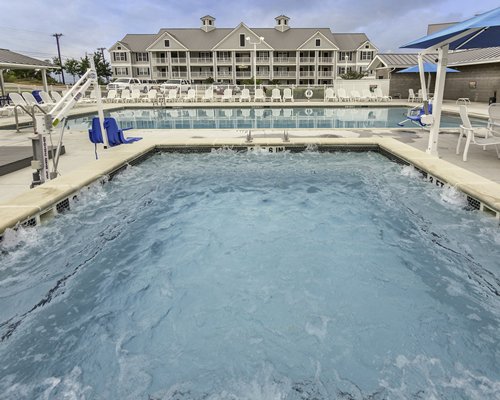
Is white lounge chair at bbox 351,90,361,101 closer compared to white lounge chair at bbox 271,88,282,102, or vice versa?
white lounge chair at bbox 271,88,282,102

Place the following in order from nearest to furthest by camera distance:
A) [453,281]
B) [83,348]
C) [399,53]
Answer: [83,348]
[453,281]
[399,53]

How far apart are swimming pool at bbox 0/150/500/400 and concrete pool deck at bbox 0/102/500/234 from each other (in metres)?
0.30

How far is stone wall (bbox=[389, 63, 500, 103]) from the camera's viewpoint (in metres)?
21.5

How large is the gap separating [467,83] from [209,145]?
22.0 m

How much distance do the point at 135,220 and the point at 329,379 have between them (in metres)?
3.70

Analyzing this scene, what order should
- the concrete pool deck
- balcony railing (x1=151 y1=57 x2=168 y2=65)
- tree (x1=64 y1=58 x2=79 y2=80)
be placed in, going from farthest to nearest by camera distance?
tree (x1=64 y1=58 x2=79 y2=80), balcony railing (x1=151 y1=57 x2=168 y2=65), the concrete pool deck

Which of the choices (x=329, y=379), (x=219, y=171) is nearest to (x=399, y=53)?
(x=219, y=171)

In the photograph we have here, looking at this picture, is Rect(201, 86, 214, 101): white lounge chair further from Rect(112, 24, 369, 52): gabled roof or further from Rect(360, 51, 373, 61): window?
Rect(360, 51, 373, 61): window

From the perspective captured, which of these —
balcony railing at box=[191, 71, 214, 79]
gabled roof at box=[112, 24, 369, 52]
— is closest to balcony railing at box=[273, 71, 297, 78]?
gabled roof at box=[112, 24, 369, 52]

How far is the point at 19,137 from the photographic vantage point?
35.3ft

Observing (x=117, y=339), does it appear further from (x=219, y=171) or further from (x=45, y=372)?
(x=219, y=171)

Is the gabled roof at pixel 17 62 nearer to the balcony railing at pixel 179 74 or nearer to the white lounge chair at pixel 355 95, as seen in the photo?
the white lounge chair at pixel 355 95

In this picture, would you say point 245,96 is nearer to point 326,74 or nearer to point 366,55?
point 326,74

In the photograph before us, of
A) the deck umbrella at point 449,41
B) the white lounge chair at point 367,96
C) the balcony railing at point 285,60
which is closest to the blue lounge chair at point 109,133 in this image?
the deck umbrella at point 449,41
